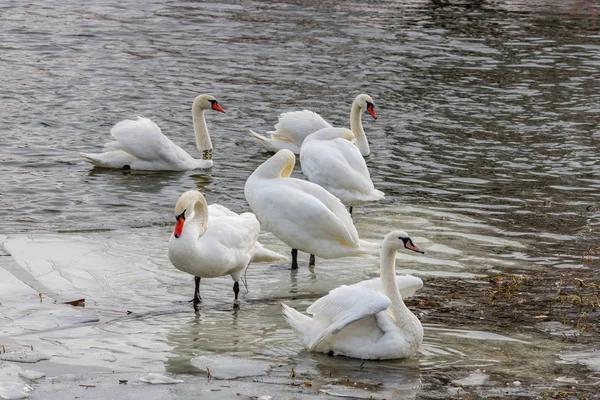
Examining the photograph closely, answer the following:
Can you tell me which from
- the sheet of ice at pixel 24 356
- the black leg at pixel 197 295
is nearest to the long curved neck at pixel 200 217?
the black leg at pixel 197 295

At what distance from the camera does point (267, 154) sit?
15.6m

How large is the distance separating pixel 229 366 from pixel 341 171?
4.51 metres

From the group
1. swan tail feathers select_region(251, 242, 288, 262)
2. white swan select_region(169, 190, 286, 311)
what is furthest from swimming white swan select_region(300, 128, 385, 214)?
white swan select_region(169, 190, 286, 311)

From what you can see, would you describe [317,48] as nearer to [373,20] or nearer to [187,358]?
[373,20]

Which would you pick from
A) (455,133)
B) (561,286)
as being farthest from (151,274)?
(455,133)

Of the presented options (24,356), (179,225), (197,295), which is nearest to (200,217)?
(179,225)

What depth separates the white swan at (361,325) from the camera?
736cm

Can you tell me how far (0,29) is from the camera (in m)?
23.3

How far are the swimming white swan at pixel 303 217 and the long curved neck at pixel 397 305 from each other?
149 cm

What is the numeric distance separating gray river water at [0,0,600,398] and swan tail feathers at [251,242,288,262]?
18 centimetres

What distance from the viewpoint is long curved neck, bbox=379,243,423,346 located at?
297 inches

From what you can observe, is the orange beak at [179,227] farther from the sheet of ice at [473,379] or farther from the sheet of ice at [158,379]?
the sheet of ice at [473,379]

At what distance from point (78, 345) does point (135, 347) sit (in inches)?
14.9

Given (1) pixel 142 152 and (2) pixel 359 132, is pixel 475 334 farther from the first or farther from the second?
(2) pixel 359 132
